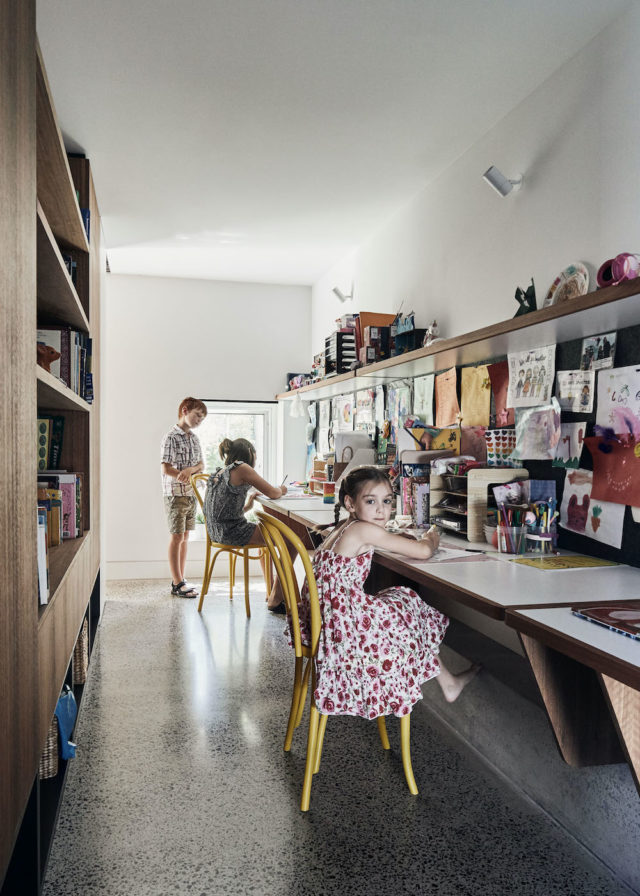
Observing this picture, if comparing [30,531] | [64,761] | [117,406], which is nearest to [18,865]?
[64,761]

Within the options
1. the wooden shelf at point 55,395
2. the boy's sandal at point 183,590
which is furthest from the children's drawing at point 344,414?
the wooden shelf at point 55,395

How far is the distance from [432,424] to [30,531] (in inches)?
91.2

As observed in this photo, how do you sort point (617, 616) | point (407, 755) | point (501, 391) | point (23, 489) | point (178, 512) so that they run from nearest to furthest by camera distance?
point (23, 489) < point (617, 616) < point (407, 755) < point (501, 391) < point (178, 512)

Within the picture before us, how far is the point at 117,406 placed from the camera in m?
5.32

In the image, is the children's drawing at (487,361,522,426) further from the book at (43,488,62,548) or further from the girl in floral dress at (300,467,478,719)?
the book at (43,488,62,548)

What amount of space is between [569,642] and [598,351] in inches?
44.6

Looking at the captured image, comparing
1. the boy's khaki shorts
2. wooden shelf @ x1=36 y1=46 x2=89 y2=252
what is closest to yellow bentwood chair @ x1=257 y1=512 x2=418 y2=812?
wooden shelf @ x1=36 y1=46 x2=89 y2=252

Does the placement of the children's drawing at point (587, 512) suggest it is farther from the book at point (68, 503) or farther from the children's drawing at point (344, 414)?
the children's drawing at point (344, 414)

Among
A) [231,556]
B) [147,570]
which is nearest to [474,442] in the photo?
[231,556]

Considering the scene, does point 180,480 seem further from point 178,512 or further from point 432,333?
point 432,333

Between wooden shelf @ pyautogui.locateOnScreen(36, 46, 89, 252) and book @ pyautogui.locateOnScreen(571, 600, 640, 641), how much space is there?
1.74 meters

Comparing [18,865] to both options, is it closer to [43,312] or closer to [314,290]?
[43,312]

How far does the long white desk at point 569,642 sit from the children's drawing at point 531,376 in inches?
25.3

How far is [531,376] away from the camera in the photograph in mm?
2395
